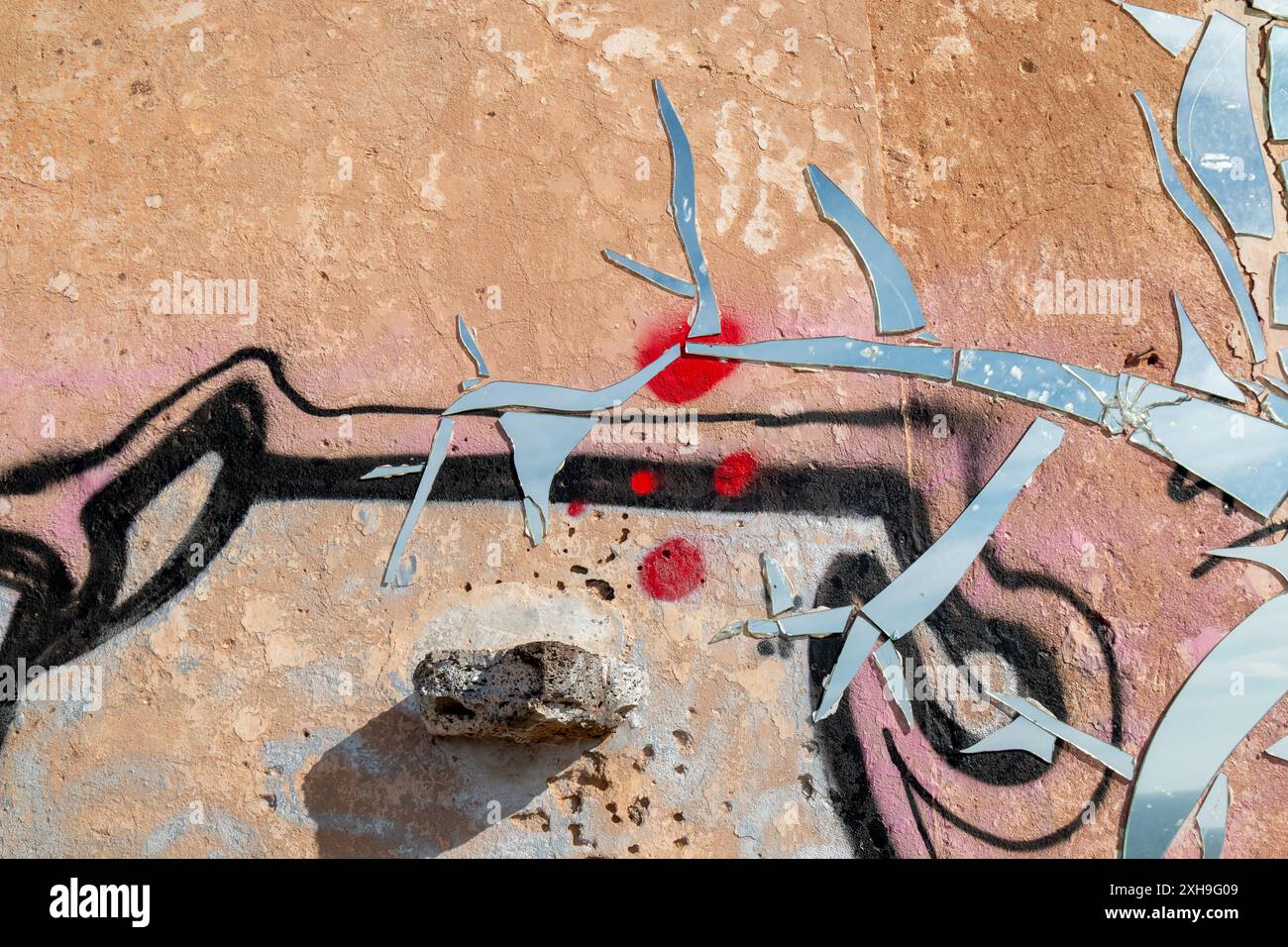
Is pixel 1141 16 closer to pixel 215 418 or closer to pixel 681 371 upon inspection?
pixel 681 371

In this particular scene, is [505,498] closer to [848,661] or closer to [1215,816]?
[848,661]

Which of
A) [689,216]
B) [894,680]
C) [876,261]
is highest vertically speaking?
[689,216]

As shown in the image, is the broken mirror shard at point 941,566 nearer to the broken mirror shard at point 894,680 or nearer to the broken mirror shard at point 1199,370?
the broken mirror shard at point 894,680

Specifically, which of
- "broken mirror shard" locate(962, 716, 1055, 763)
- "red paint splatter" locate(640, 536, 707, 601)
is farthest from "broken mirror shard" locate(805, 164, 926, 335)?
"broken mirror shard" locate(962, 716, 1055, 763)

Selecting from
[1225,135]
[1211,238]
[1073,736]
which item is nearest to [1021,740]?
[1073,736]

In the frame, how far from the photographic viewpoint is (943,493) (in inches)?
135

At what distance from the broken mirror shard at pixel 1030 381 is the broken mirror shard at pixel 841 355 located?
73 millimetres

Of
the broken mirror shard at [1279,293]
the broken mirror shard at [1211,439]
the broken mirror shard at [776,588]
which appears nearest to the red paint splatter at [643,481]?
the broken mirror shard at [776,588]

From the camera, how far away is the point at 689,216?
136 inches

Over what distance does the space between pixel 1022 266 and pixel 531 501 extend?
5.39 ft

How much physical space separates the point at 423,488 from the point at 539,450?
0.32m

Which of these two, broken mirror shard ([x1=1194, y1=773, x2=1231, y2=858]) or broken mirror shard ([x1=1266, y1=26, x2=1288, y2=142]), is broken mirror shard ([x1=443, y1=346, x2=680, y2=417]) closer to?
broken mirror shard ([x1=1194, y1=773, x2=1231, y2=858])

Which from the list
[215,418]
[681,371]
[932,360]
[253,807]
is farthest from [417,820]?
[932,360]

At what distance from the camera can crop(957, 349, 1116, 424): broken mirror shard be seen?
3.51m
